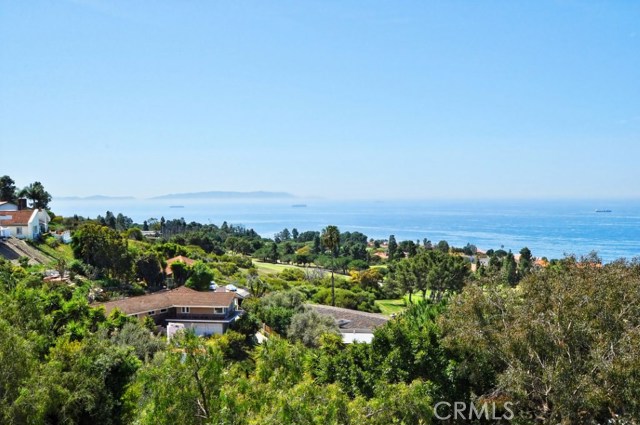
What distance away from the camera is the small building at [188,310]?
28641mm

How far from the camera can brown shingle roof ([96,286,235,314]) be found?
95.0 feet

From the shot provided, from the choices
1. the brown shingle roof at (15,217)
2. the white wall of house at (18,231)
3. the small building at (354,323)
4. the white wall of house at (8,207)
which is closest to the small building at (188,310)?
the small building at (354,323)

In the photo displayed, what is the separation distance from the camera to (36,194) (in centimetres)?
5878

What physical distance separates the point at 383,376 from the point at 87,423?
29.6ft

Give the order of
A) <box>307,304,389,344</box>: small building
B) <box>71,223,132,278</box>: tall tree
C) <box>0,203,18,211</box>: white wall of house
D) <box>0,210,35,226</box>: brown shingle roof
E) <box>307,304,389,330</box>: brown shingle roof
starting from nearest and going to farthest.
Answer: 1. <box>307,304,389,344</box>: small building
2. <box>307,304,389,330</box>: brown shingle roof
3. <box>71,223,132,278</box>: tall tree
4. <box>0,210,35,226</box>: brown shingle roof
5. <box>0,203,18,211</box>: white wall of house

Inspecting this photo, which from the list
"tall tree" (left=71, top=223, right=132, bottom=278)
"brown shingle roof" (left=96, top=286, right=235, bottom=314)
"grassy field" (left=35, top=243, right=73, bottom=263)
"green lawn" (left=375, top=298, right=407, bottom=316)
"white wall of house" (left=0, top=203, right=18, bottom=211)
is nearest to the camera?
"brown shingle roof" (left=96, top=286, right=235, bottom=314)

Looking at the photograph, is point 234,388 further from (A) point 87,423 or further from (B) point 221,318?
(B) point 221,318

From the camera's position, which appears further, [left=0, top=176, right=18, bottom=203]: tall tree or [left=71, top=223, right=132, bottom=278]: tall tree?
[left=0, top=176, right=18, bottom=203]: tall tree

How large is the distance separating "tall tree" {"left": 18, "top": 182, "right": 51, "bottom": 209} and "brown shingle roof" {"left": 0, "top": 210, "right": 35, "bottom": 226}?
611 inches

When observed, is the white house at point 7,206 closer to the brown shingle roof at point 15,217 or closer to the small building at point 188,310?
the brown shingle roof at point 15,217

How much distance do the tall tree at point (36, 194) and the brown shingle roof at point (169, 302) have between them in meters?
36.3

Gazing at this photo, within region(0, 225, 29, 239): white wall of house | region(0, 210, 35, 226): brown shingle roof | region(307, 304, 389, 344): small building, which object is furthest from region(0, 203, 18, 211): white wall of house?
region(307, 304, 389, 344): small building

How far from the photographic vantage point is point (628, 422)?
→ 11.4 meters

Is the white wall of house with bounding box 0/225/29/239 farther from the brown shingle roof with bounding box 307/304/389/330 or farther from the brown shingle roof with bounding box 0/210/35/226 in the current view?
the brown shingle roof with bounding box 307/304/389/330
